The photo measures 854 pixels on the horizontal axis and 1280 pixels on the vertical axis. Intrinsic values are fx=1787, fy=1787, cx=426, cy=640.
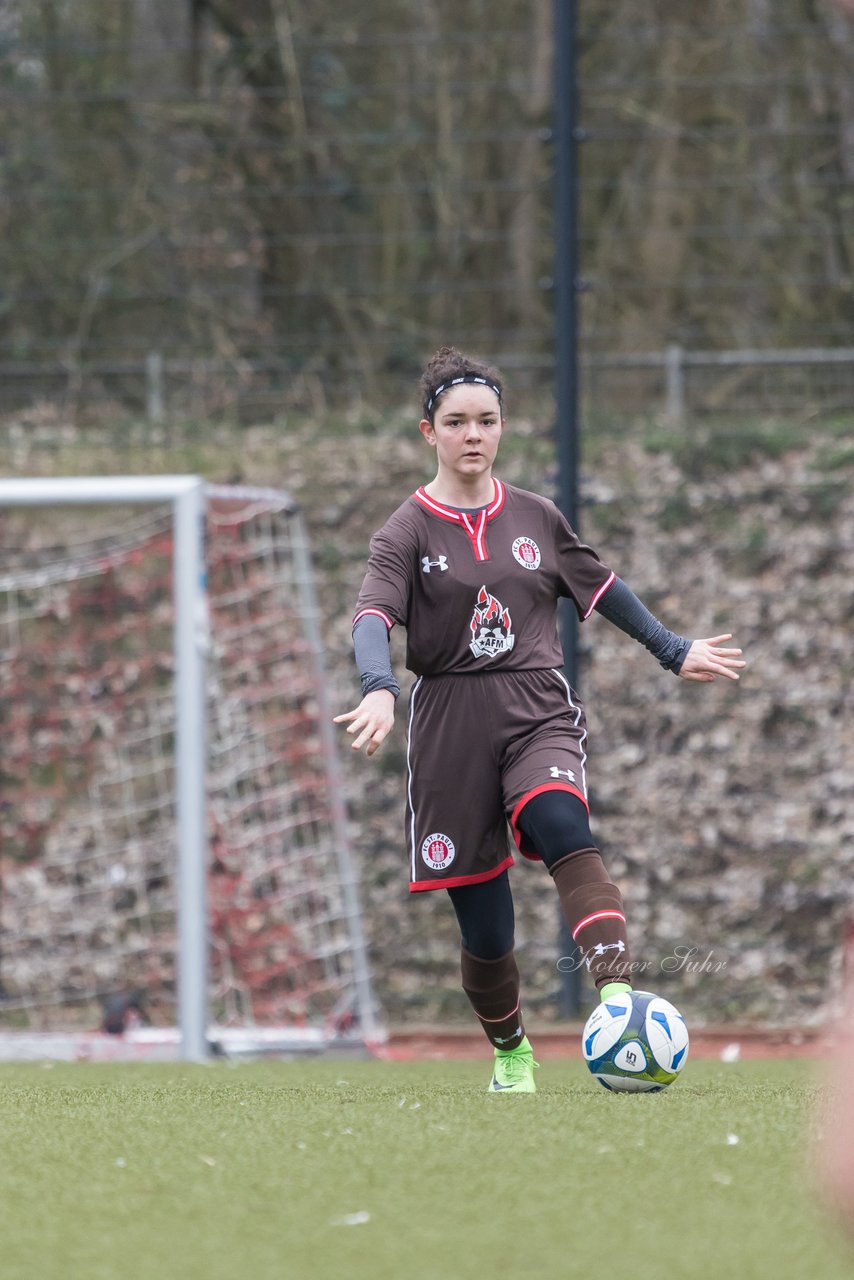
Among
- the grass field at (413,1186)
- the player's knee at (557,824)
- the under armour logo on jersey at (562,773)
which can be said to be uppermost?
the under armour logo on jersey at (562,773)

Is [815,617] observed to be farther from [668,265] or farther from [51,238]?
[51,238]

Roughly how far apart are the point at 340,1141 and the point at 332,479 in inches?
246

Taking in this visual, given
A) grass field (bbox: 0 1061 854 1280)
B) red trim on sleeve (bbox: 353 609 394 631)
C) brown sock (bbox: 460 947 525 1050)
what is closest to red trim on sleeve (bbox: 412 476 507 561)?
red trim on sleeve (bbox: 353 609 394 631)

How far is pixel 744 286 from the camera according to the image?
31.3 ft

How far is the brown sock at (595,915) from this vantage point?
407 cm

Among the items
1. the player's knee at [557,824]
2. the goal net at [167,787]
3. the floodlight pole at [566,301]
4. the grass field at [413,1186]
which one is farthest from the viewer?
the floodlight pole at [566,301]

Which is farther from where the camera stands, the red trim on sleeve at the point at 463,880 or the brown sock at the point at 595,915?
the red trim on sleeve at the point at 463,880

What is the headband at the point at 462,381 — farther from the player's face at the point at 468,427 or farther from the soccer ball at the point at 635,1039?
the soccer ball at the point at 635,1039

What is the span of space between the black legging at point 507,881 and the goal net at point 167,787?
2023 mm

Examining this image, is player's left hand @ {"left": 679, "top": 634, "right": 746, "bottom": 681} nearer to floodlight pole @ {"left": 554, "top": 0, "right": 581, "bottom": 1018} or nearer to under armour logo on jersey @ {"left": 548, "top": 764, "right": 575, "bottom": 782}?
under armour logo on jersey @ {"left": 548, "top": 764, "right": 575, "bottom": 782}

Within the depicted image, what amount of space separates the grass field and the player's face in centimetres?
155

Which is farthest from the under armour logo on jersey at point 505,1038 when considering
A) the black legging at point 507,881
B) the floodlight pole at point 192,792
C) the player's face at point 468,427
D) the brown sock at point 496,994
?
the floodlight pole at point 192,792

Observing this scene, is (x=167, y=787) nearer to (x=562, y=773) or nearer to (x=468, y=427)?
(x=468, y=427)

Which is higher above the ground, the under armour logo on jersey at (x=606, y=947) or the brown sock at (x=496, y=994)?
the under armour logo on jersey at (x=606, y=947)
